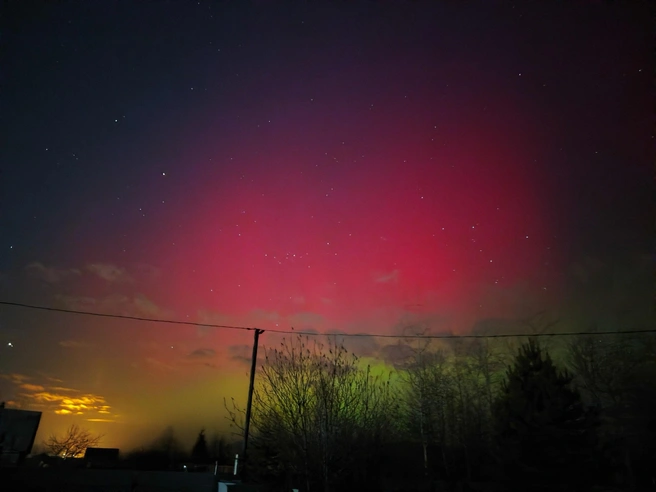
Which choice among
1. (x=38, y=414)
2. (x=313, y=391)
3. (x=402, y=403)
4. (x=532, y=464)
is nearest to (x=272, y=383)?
(x=313, y=391)

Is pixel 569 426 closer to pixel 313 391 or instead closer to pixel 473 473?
pixel 473 473

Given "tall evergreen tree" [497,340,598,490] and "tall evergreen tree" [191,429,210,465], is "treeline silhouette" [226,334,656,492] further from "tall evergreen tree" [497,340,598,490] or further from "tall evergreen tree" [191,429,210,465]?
"tall evergreen tree" [191,429,210,465]

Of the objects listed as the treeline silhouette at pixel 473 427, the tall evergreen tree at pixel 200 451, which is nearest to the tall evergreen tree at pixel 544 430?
the treeline silhouette at pixel 473 427

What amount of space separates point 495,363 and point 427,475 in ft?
35.6

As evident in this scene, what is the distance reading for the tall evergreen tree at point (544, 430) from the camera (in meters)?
23.2

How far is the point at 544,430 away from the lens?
78.6ft

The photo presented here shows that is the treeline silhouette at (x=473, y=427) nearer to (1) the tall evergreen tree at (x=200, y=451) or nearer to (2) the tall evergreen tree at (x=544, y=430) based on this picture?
(2) the tall evergreen tree at (x=544, y=430)

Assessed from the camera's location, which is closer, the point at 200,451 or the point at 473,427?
the point at 473,427

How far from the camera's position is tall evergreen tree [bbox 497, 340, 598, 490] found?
76.0 feet

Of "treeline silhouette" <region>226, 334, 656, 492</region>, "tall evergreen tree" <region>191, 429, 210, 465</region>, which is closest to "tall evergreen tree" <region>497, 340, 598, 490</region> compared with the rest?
"treeline silhouette" <region>226, 334, 656, 492</region>

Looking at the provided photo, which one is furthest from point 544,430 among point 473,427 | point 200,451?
point 200,451

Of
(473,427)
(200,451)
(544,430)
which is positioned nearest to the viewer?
(544,430)

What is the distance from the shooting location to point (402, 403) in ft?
114

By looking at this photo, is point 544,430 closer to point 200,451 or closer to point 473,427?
point 473,427
